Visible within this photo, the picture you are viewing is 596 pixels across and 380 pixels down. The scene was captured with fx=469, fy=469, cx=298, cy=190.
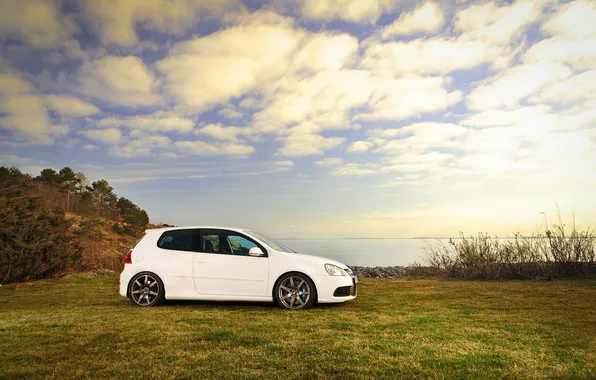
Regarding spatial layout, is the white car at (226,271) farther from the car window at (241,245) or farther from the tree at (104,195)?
the tree at (104,195)

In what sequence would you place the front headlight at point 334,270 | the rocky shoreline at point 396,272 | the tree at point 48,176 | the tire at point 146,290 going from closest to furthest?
the front headlight at point 334,270
the tire at point 146,290
the rocky shoreline at point 396,272
the tree at point 48,176

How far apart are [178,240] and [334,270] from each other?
10.3ft

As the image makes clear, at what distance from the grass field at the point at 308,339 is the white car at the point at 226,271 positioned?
0.31 meters

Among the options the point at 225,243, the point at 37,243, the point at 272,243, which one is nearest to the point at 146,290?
the point at 225,243

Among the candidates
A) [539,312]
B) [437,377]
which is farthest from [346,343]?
[539,312]

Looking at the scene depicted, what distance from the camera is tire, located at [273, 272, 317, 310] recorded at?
862cm

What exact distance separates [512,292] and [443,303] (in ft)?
9.08

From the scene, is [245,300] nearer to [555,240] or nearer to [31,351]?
[31,351]

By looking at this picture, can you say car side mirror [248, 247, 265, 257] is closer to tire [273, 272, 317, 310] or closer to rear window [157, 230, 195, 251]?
tire [273, 272, 317, 310]

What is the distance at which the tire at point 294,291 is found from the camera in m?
8.62

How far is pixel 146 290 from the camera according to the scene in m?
9.16

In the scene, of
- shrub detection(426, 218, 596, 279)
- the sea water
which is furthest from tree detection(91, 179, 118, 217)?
shrub detection(426, 218, 596, 279)

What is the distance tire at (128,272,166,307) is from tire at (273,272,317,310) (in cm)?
229

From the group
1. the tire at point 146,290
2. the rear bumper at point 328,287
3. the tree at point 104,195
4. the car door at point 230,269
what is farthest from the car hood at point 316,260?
the tree at point 104,195
